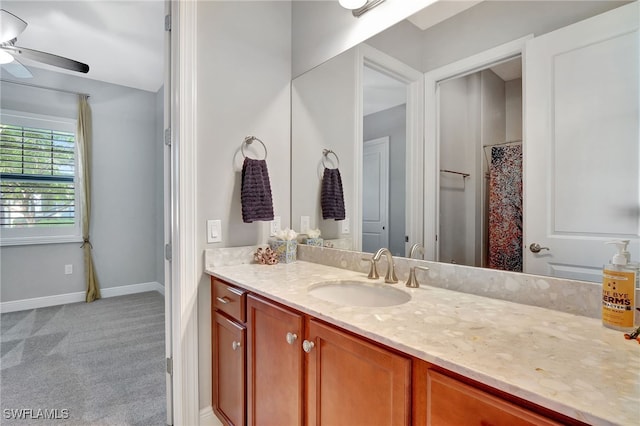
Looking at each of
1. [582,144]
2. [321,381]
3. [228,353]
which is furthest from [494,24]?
[228,353]

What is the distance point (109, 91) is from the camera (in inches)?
158

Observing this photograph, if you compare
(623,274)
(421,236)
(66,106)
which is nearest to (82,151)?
(66,106)

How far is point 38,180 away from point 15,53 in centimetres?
188

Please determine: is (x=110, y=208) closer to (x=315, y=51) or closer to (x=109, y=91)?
(x=109, y=91)

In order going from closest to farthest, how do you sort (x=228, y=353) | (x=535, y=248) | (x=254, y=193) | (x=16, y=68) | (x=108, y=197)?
(x=535, y=248) < (x=228, y=353) < (x=254, y=193) < (x=16, y=68) < (x=108, y=197)

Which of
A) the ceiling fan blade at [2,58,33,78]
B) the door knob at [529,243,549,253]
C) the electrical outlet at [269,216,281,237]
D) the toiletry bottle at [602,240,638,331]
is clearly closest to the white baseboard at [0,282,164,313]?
the ceiling fan blade at [2,58,33,78]

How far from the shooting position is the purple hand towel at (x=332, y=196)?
187 centimetres

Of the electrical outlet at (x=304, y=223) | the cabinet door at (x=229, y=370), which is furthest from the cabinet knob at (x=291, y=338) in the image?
the electrical outlet at (x=304, y=223)

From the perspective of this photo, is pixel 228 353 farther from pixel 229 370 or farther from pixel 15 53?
pixel 15 53

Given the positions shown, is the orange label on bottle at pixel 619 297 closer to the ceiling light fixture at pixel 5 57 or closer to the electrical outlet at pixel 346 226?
the electrical outlet at pixel 346 226

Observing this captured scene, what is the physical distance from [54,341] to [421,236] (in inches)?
127

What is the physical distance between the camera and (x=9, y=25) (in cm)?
198

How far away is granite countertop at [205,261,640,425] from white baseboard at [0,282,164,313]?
12.6 ft

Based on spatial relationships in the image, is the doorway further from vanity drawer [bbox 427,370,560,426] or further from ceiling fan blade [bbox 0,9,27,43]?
ceiling fan blade [bbox 0,9,27,43]
